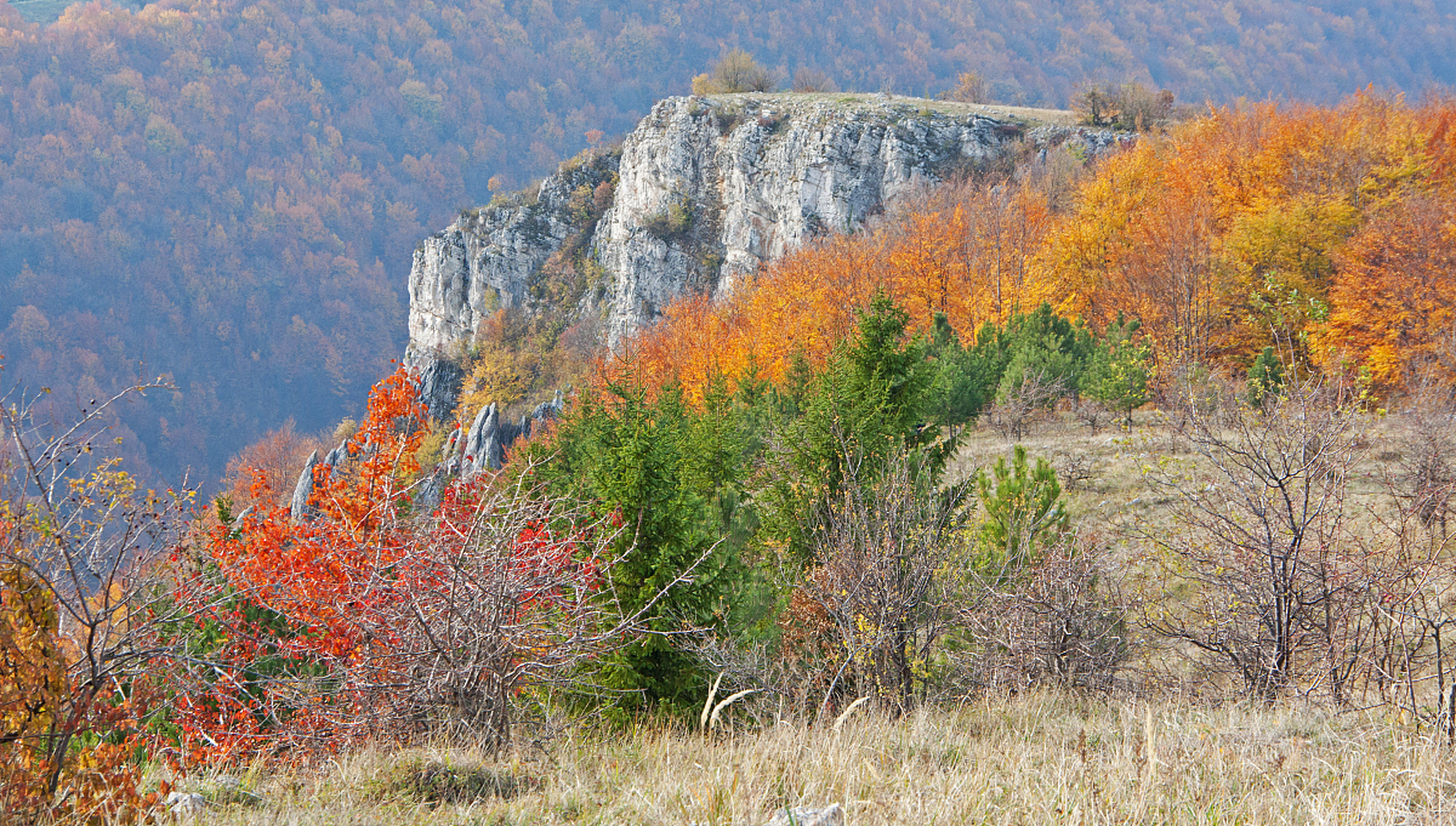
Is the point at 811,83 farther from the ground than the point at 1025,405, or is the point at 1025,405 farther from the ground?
the point at 811,83

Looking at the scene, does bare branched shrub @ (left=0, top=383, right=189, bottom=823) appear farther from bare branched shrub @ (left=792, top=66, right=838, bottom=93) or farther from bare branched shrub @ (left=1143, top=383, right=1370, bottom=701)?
bare branched shrub @ (left=792, top=66, right=838, bottom=93)

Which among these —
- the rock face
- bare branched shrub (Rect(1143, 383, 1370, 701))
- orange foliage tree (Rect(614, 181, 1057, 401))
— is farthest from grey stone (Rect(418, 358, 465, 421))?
bare branched shrub (Rect(1143, 383, 1370, 701))

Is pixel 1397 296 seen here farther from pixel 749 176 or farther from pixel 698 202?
pixel 698 202

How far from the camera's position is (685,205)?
6981 cm

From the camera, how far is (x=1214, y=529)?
19.6 feet

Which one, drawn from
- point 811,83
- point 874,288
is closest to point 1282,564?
point 874,288

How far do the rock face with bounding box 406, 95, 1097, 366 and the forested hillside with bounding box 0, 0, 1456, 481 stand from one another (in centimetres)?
2876

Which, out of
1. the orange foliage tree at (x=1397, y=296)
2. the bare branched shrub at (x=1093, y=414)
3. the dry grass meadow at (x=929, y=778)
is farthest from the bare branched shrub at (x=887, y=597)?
the orange foliage tree at (x=1397, y=296)

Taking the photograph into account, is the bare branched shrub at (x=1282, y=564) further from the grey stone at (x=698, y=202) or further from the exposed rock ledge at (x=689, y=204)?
the exposed rock ledge at (x=689, y=204)

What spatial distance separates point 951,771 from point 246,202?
555 ft

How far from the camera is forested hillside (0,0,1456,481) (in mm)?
116438

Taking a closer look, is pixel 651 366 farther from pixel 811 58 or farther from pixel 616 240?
pixel 811 58

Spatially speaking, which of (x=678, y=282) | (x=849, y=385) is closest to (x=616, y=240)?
(x=678, y=282)

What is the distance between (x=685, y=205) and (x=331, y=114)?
126 meters
